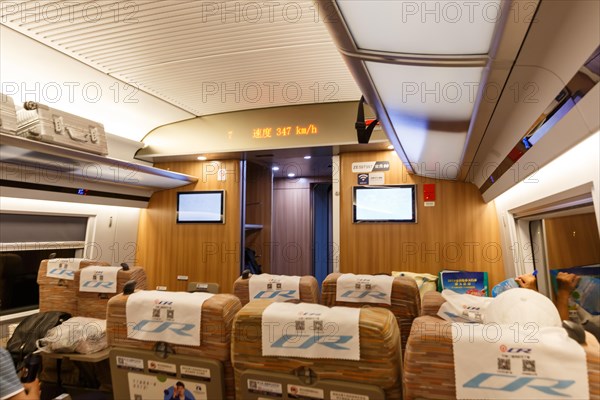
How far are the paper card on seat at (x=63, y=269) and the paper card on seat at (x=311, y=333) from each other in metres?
2.33

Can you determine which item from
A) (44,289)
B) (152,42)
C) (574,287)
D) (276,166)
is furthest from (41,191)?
(574,287)

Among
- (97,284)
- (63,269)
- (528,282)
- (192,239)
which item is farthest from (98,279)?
(528,282)

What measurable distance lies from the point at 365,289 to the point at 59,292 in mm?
2433

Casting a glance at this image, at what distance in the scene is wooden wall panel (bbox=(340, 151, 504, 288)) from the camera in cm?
330

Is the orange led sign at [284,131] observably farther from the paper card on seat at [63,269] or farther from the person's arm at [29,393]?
the person's arm at [29,393]

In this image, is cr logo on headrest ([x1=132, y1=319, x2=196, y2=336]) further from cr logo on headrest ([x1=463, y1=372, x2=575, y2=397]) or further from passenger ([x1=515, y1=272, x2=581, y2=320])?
passenger ([x1=515, y1=272, x2=581, y2=320])

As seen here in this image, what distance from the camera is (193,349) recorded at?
1.08m

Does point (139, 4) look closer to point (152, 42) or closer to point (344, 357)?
point (152, 42)

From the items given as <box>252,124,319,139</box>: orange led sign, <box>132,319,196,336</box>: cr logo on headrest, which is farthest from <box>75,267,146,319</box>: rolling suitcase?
<box>252,124,319,139</box>: orange led sign

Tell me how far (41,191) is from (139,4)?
229cm

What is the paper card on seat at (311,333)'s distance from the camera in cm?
88

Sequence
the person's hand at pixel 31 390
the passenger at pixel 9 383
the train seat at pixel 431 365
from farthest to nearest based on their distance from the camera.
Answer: the person's hand at pixel 31 390 < the passenger at pixel 9 383 < the train seat at pixel 431 365

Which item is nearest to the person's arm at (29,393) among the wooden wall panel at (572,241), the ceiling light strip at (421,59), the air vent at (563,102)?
the ceiling light strip at (421,59)

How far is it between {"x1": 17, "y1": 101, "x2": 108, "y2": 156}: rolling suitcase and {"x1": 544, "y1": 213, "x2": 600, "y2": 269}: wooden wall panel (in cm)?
346
